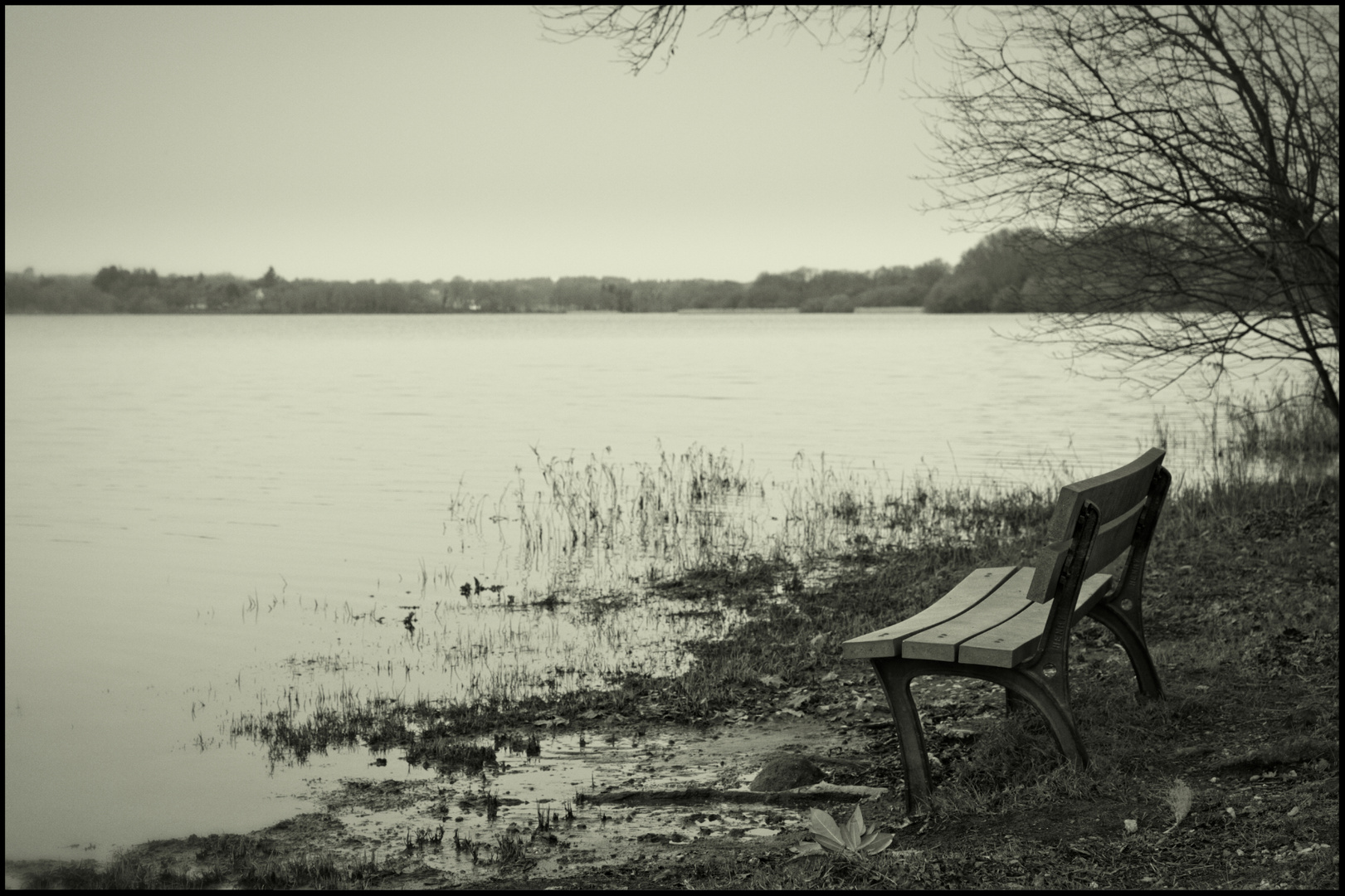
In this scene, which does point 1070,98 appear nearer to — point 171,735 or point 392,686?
point 392,686

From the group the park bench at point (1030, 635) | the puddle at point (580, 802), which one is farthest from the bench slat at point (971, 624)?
the puddle at point (580, 802)

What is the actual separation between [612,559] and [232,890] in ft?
23.4

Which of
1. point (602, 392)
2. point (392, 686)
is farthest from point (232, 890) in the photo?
point (602, 392)

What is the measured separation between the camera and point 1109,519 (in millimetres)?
4789

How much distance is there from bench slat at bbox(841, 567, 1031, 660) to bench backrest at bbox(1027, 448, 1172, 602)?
41 cm

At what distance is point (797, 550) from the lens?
37.8 feet

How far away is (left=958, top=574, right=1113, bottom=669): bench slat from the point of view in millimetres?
4289

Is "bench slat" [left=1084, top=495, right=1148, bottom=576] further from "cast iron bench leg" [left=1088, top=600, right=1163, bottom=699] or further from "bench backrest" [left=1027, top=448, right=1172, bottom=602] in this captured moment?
"cast iron bench leg" [left=1088, top=600, right=1163, bottom=699]

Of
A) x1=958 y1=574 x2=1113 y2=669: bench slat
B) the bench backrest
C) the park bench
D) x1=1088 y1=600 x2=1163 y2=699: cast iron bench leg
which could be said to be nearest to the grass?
x1=1088 y1=600 x2=1163 y2=699: cast iron bench leg

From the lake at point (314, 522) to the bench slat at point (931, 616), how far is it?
2.63m

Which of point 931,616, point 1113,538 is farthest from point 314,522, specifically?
point 1113,538

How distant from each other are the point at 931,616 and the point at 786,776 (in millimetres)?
997

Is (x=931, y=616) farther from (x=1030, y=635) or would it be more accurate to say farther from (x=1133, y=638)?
(x=1133, y=638)

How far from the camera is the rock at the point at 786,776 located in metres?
5.26
